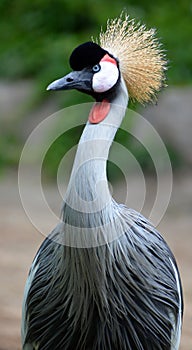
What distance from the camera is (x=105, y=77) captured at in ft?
7.89

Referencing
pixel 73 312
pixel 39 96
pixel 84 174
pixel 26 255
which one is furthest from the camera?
pixel 39 96

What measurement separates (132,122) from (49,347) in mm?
3652

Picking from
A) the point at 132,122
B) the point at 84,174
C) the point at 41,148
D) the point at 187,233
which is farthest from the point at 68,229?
the point at 41,148

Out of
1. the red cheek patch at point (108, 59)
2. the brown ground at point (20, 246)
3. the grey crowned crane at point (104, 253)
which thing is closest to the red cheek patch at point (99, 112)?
the grey crowned crane at point (104, 253)

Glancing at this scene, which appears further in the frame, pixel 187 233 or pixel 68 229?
pixel 187 233

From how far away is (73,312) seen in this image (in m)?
2.50

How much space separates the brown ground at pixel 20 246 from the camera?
3.68 metres

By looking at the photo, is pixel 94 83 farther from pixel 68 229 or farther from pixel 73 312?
pixel 73 312

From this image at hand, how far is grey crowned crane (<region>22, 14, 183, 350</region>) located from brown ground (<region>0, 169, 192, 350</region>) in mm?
867

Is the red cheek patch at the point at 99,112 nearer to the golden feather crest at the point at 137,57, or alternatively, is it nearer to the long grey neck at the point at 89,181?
the long grey neck at the point at 89,181

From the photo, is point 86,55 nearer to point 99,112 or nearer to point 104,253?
point 99,112

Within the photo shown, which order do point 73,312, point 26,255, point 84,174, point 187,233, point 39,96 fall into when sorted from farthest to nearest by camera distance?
point 39,96 < point 187,233 < point 26,255 < point 73,312 < point 84,174

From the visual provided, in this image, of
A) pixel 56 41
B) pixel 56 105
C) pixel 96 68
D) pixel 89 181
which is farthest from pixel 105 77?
pixel 56 41

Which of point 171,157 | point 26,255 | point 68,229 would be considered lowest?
point 68,229
